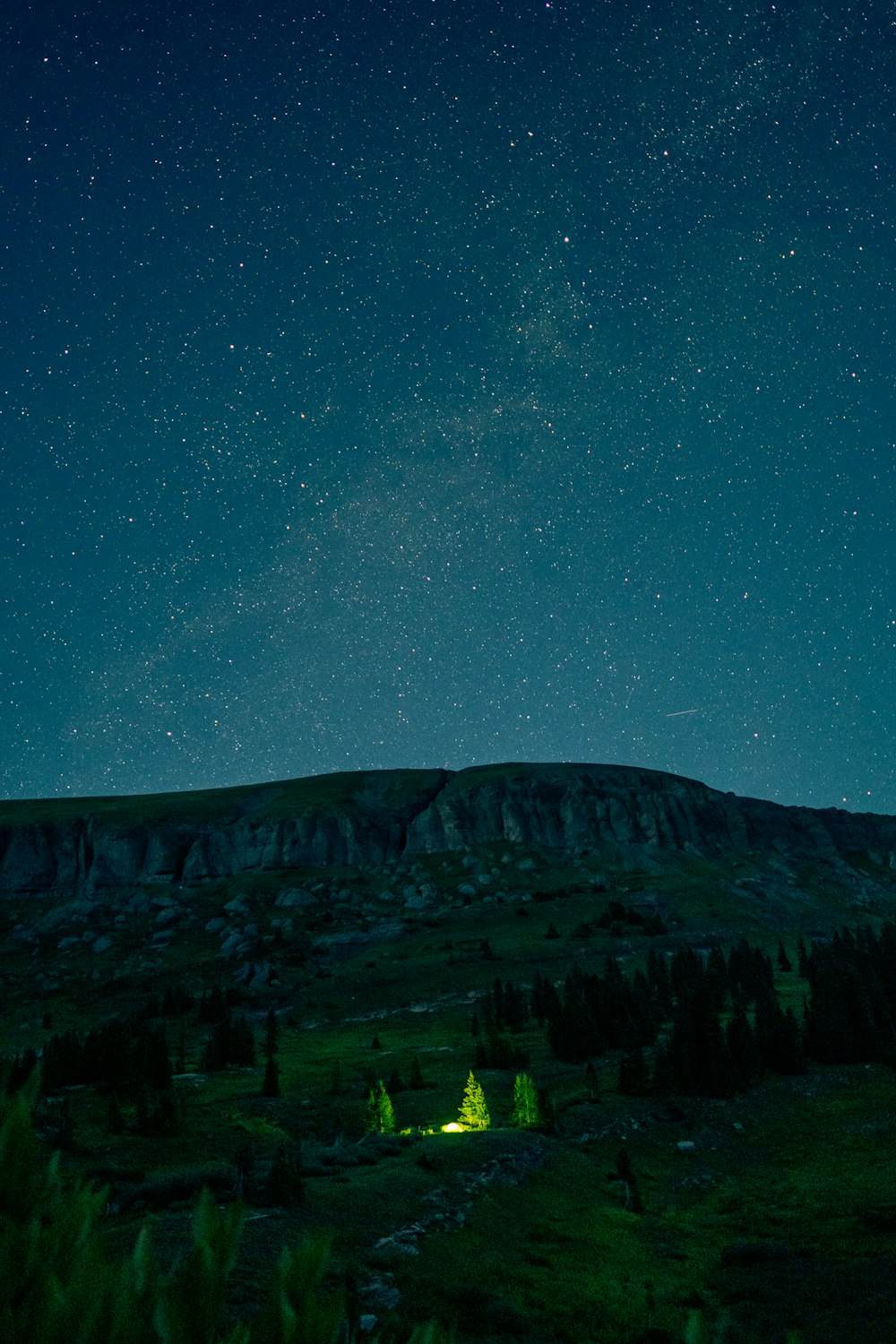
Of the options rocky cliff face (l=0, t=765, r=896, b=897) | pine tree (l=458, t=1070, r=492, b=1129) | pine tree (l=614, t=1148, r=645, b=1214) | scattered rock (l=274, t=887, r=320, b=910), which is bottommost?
pine tree (l=614, t=1148, r=645, b=1214)

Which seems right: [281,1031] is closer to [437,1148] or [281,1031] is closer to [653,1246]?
[437,1148]

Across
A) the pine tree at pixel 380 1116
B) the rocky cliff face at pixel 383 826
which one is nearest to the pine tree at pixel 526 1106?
the pine tree at pixel 380 1116

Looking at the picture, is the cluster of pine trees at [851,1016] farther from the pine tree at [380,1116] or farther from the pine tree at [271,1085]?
the pine tree at [271,1085]

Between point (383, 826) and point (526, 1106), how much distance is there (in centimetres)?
11466

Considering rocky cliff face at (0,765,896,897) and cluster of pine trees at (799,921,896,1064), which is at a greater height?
rocky cliff face at (0,765,896,897)

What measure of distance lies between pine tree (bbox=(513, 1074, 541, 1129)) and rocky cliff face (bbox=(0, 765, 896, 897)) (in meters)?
104

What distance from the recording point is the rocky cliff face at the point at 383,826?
449 feet

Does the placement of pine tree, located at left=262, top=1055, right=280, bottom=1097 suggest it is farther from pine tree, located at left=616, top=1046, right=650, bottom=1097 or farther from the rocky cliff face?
the rocky cliff face

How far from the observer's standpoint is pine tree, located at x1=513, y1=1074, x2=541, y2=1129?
35344 millimetres

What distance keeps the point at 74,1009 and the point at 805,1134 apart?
7077cm

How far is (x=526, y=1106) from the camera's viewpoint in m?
35.8

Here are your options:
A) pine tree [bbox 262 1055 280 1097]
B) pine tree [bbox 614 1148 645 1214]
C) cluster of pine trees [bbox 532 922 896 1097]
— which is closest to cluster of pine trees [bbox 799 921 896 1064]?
cluster of pine trees [bbox 532 922 896 1097]

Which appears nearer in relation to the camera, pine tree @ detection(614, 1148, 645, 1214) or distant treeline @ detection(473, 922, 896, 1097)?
pine tree @ detection(614, 1148, 645, 1214)

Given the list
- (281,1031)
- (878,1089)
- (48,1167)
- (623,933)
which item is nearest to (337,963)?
(281,1031)
